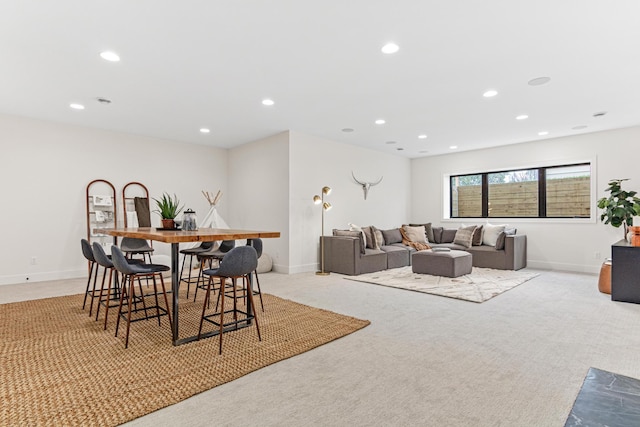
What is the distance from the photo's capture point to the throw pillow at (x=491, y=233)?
267 inches

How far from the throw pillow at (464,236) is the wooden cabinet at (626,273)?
2954mm

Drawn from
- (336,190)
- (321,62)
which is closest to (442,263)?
(336,190)

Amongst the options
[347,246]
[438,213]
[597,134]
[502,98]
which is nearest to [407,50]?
[502,98]

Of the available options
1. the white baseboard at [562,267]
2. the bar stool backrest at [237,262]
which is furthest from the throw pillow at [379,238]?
the bar stool backrest at [237,262]

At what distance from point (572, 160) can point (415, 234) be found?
3.24 m

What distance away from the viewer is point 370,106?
4.78 m

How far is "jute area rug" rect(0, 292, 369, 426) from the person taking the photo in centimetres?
185

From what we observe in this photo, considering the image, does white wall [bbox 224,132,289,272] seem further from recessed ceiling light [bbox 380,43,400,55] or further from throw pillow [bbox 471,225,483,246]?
throw pillow [bbox 471,225,483,246]

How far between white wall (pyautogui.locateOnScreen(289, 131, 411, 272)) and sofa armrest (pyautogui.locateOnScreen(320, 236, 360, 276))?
31 centimetres

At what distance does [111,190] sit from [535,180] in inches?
327

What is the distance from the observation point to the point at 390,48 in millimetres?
3113

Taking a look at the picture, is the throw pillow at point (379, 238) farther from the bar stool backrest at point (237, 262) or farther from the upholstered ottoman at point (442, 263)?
the bar stool backrest at point (237, 262)

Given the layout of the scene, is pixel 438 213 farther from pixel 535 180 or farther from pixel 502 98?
pixel 502 98

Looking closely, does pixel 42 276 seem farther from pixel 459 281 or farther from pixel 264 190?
pixel 459 281
